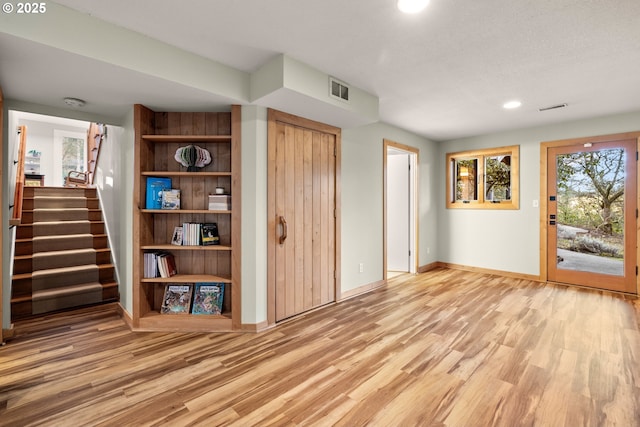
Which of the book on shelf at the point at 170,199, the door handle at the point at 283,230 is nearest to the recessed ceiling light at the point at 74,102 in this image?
the book on shelf at the point at 170,199

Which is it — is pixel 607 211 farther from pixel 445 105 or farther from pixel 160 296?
pixel 160 296

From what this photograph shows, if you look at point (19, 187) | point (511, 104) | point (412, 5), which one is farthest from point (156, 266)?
point (511, 104)

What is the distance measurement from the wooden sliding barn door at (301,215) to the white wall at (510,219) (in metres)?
2.95

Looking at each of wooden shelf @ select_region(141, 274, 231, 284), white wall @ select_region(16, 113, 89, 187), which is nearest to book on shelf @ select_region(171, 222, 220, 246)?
wooden shelf @ select_region(141, 274, 231, 284)

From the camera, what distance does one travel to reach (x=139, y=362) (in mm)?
2275

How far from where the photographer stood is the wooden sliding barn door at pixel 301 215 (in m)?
3.02

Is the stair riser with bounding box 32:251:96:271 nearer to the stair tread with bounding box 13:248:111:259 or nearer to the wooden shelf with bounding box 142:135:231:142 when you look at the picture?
the stair tread with bounding box 13:248:111:259

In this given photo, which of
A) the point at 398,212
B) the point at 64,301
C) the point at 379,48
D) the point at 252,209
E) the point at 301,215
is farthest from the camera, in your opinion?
the point at 398,212

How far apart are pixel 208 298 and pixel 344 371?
162cm

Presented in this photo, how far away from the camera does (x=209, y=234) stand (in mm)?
3020

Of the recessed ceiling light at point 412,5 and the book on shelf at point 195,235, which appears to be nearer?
the recessed ceiling light at point 412,5

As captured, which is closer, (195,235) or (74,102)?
(74,102)

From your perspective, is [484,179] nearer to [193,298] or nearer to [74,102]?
[193,298]

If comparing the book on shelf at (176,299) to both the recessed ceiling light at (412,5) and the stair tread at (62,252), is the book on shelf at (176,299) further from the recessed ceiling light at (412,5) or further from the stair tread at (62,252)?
the recessed ceiling light at (412,5)
